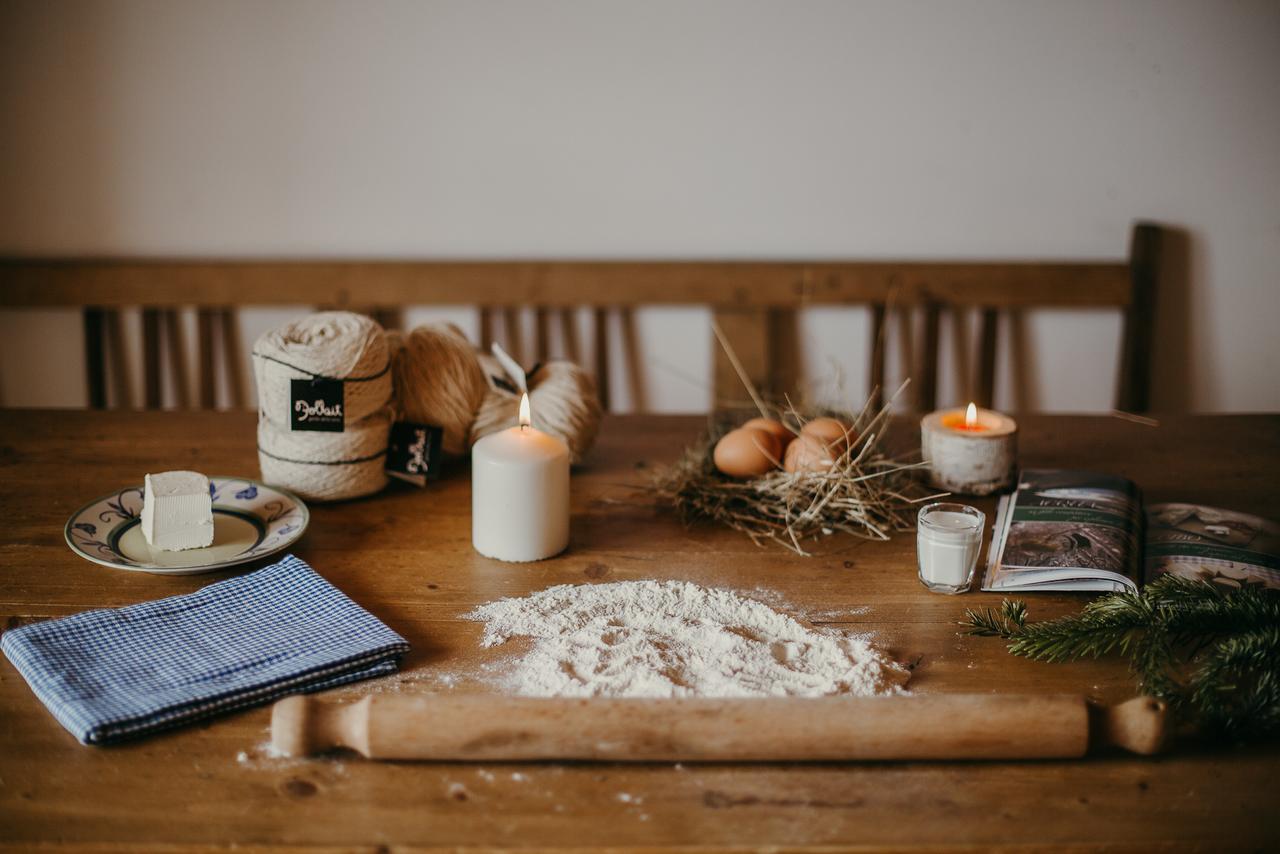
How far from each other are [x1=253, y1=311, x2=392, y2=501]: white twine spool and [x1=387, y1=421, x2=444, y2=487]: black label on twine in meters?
0.03

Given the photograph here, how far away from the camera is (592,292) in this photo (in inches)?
94.2

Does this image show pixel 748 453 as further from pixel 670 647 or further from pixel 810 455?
pixel 670 647

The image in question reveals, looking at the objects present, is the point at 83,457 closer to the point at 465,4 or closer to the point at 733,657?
the point at 733,657

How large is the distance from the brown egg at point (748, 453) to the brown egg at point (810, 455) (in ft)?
0.08

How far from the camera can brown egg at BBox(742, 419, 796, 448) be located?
1353mm

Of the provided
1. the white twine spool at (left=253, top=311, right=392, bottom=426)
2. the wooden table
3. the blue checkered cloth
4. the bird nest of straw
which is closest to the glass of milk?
the wooden table

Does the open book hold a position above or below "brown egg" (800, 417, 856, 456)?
below

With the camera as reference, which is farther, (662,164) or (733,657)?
(662,164)

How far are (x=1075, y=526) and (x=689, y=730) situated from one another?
0.60 m

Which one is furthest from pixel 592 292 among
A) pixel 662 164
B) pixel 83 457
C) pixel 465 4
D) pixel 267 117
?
pixel 83 457

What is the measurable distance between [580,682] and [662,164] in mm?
1691

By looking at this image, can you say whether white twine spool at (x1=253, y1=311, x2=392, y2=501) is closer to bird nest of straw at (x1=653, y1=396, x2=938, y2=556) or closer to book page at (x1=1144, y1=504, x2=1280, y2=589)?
bird nest of straw at (x1=653, y1=396, x2=938, y2=556)

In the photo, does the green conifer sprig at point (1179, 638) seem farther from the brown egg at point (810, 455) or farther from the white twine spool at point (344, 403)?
the white twine spool at point (344, 403)

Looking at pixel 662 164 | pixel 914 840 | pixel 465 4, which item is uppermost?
pixel 465 4
